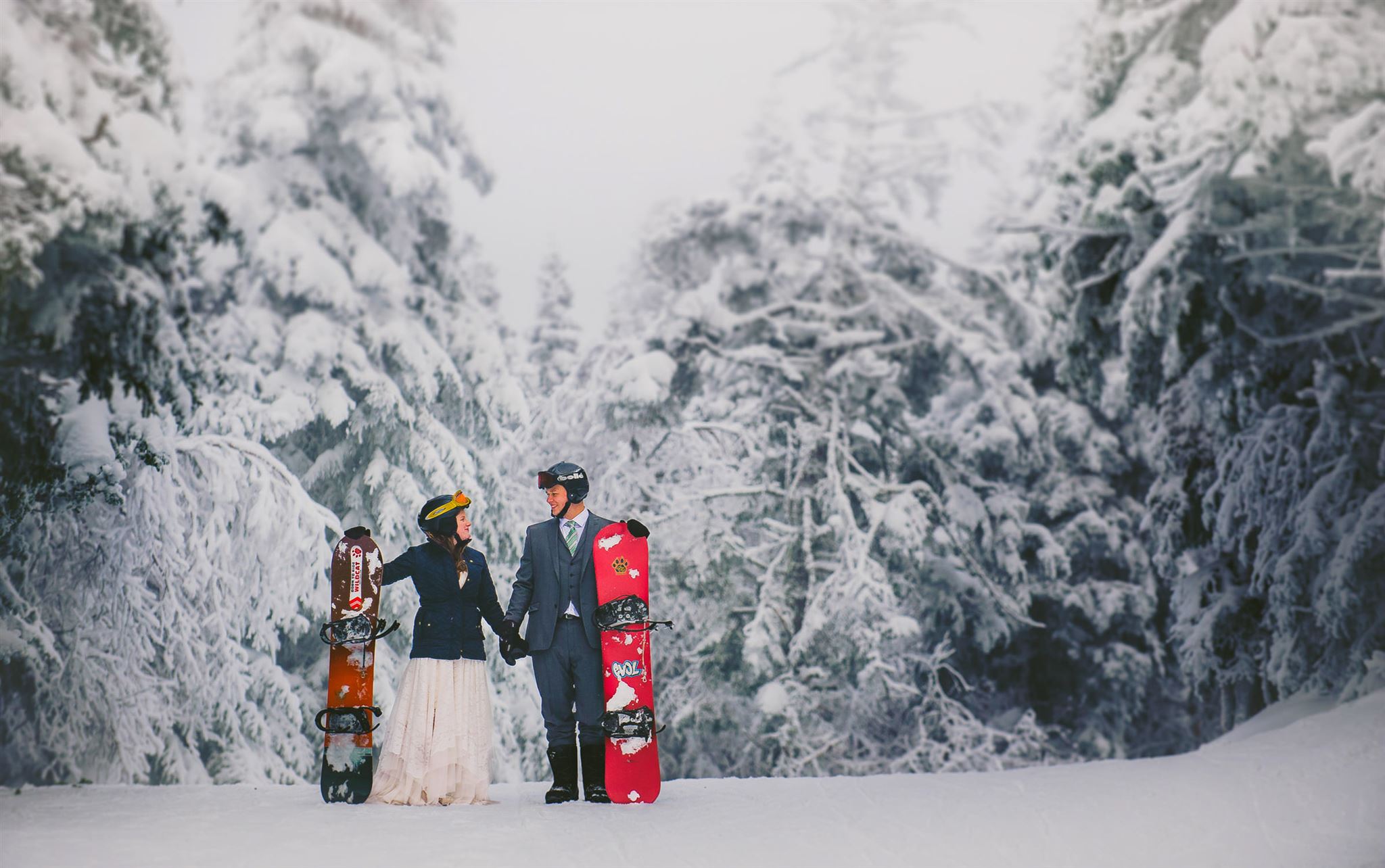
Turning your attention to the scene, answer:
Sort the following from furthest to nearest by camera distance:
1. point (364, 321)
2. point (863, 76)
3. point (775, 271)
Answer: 1. point (863, 76)
2. point (775, 271)
3. point (364, 321)

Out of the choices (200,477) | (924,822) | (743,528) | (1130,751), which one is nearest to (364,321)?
(200,477)

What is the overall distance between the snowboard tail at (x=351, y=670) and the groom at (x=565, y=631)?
29.6 inches

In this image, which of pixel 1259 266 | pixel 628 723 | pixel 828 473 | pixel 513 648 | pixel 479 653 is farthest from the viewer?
pixel 828 473

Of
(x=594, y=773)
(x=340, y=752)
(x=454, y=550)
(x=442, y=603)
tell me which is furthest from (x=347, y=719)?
(x=594, y=773)

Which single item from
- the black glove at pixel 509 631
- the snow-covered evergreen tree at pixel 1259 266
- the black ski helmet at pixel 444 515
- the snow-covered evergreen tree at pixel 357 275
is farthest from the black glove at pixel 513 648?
the snow-covered evergreen tree at pixel 1259 266

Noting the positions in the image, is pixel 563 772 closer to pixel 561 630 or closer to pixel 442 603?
pixel 561 630

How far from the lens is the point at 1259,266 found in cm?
940

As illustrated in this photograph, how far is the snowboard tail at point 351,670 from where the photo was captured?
237 inches

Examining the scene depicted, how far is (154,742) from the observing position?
9.53 metres

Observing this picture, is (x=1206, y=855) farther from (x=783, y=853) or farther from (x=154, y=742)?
(x=154, y=742)

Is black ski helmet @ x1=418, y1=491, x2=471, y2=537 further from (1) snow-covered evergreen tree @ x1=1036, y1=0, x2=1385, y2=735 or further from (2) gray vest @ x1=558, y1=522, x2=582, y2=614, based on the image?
(1) snow-covered evergreen tree @ x1=1036, y1=0, x2=1385, y2=735

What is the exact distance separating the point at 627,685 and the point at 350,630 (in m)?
1.48

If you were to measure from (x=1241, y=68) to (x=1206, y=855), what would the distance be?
5.75 meters

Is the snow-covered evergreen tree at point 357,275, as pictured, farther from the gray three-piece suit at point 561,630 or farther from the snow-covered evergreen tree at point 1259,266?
the snow-covered evergreen tree at point 1259,266
